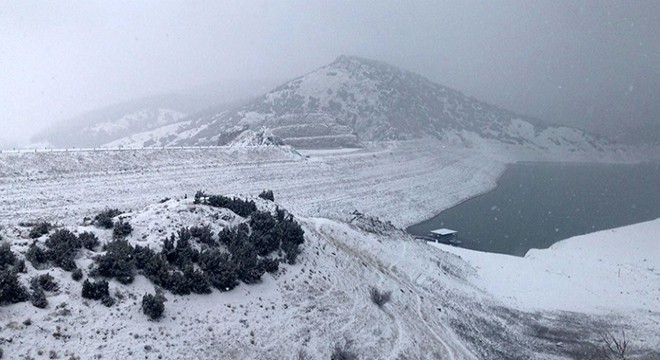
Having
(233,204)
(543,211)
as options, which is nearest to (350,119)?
(543,211)

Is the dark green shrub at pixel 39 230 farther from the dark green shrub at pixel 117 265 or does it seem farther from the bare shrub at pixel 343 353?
the bare shrub at pixel 343 353

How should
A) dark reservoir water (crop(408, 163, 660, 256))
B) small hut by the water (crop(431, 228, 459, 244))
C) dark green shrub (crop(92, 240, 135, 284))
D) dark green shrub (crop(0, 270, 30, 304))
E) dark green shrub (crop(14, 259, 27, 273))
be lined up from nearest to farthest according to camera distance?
1. dark green shrub (crop(0, 270, 30, 304))
2. dark green shrub (crop(14, 259, 27, 273))
3. dark green shrub (crop(92, 240, 135, 284))
4. small hut by the water (crop(431, 228, 459, 244))
5. dark reservoir water (crop(408, 163, 660, 256))

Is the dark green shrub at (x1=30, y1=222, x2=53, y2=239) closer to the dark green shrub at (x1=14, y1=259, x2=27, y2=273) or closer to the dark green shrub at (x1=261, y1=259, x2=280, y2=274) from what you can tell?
the dark green shrub at (x1=14, y1=259, x2=27, y2=273)

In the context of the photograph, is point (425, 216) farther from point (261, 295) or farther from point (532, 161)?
point (532, 161)

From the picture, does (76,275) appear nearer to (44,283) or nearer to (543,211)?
(44,283)

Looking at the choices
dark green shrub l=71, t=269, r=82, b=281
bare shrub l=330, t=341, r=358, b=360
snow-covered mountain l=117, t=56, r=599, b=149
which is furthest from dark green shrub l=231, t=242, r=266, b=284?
snow-covered mountain l=117, t=56, r=599, b=149

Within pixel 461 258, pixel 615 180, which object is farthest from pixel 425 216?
pixel 615 180
